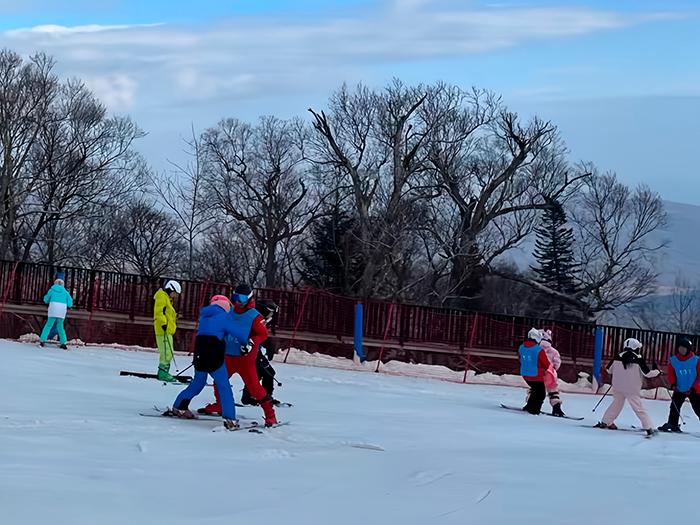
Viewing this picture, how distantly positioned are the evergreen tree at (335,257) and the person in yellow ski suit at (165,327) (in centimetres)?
2930

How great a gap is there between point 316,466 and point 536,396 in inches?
356

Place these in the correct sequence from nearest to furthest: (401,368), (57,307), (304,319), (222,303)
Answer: (222,303)
(57,307)
(401,368)
(304,319)

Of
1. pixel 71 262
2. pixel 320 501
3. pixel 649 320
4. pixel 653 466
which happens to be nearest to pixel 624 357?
pixel 653 466

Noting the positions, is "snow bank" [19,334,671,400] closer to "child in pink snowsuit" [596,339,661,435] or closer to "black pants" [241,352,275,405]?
"child in pink snowsuit" [596,339,661,435]

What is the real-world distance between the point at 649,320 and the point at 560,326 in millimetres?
55318

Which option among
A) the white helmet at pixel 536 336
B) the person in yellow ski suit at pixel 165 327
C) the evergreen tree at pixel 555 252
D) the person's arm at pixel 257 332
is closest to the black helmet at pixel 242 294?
the person's arm at pixel 257 332

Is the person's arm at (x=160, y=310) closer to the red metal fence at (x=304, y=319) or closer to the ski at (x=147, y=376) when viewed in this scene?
the ski at (x=147, y=376)

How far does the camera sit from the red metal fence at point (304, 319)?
26531mm

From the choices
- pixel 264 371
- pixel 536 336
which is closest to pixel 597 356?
pixel 536 336

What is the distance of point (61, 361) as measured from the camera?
18922 millimetres

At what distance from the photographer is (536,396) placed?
1752 cm

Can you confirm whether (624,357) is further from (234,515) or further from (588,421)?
(234,515)

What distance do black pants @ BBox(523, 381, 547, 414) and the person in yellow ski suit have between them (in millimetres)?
6093

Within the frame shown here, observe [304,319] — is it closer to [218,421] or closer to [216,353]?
[218,421]
